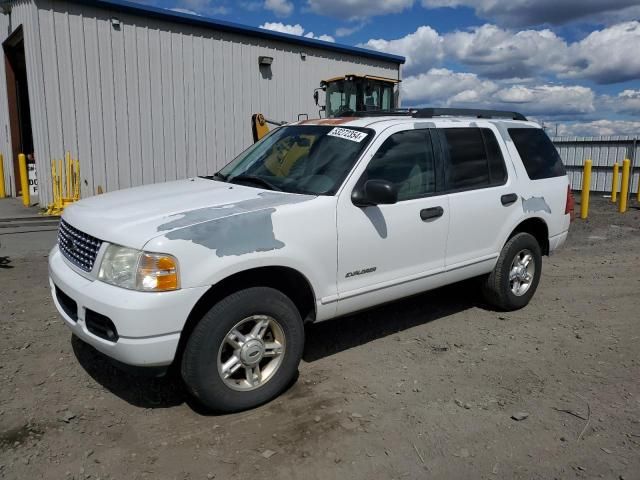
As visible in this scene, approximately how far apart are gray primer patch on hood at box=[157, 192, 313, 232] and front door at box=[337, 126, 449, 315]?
396 millimetres

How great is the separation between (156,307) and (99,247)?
587 millimetres

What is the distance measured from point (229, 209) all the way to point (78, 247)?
1001mm

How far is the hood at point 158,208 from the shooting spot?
10.1ft

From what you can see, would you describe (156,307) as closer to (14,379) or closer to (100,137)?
(14,379)

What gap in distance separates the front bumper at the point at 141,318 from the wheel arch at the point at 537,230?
3518 mm

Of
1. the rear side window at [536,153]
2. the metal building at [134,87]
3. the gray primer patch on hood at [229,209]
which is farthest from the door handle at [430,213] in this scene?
the metal building at [134,87]

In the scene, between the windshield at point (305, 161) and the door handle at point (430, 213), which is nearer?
the windshield at point (305, 161)

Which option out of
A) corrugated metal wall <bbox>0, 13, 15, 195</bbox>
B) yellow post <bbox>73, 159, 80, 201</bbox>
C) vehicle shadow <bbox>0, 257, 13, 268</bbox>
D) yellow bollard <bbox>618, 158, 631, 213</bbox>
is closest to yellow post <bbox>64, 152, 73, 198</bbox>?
yellow post <bbox>73, 159, 80, 201</bbox>

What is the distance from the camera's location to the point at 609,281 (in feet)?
21.9

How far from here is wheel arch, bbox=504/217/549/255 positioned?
5.31 meters

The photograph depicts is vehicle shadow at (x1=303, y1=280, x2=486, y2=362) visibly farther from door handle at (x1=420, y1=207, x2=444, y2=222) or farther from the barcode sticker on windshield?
the barcode sticker on windshield

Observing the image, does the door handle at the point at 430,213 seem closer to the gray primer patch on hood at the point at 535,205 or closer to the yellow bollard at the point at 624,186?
the gray primer patch on hood at the point at 535,205

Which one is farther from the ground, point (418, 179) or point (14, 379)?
point (418, 179)

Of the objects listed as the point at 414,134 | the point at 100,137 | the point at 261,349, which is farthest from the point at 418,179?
the point at 100,137
